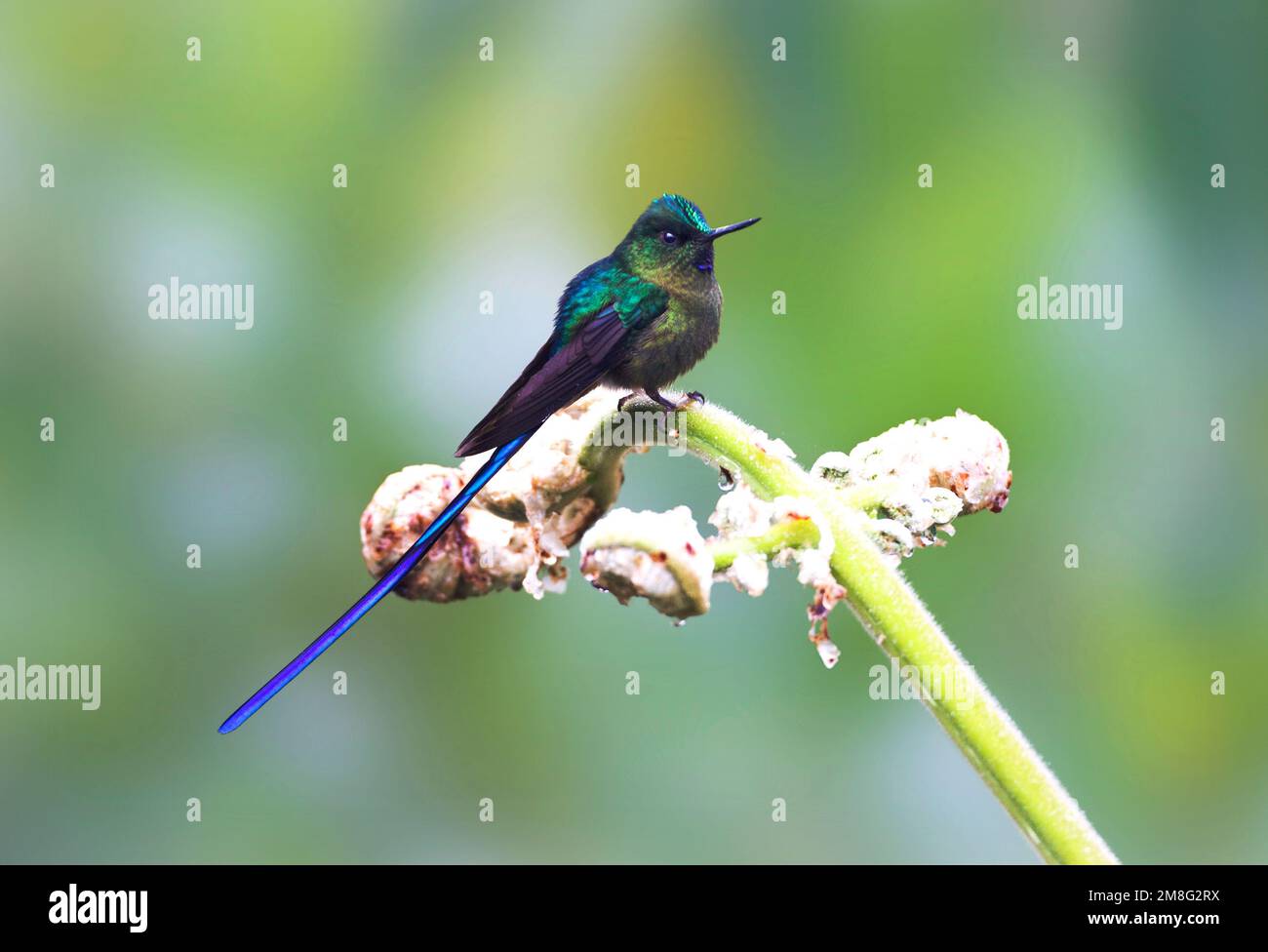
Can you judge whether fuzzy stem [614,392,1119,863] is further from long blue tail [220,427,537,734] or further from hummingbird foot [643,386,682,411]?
long blue tail [220,427,537,734]

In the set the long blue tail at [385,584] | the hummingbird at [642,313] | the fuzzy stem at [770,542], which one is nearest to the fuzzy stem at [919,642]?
the fuzzy stem at [770,542]

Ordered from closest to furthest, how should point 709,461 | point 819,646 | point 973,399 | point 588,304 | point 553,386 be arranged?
point 819,646 → point 709,461 → point 553,386 → point 588,304 → point 973,399

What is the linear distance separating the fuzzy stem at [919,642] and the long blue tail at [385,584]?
0.29 m

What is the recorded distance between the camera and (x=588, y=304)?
9.05ft

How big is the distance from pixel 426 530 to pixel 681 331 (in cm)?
92

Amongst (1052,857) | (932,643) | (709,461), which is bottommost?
(1052,857)

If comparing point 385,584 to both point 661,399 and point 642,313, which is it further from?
→ point 642,313

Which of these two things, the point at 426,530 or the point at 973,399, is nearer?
the point at 426,530

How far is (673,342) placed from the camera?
275 cm

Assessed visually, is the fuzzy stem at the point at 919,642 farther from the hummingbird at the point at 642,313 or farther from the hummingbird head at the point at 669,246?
the hummingbird head at the point at 669,246

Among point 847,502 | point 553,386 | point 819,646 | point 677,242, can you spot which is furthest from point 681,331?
point 819,646

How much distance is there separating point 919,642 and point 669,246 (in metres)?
1.23

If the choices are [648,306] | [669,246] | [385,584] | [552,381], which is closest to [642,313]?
[648,306]

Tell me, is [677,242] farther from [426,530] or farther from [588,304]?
[426,530]
